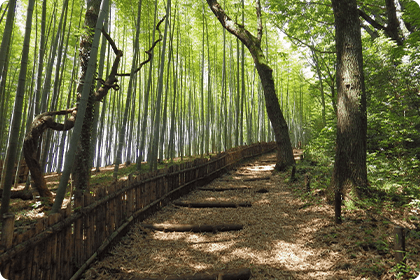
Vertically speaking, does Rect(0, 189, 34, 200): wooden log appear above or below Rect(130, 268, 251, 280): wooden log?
above

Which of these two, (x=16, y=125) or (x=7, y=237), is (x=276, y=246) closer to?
(x=7, y=237)

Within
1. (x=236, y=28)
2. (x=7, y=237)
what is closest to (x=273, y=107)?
(x=236, y=28)

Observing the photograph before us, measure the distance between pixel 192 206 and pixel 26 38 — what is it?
3436mm

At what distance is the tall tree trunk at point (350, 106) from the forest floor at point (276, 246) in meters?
0.54

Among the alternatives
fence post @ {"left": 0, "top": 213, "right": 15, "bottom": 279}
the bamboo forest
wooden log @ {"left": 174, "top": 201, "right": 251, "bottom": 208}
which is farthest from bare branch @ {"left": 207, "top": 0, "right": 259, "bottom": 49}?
fence post @ {"left": 0, "top": 213, "right": 15, "bottom": 279}

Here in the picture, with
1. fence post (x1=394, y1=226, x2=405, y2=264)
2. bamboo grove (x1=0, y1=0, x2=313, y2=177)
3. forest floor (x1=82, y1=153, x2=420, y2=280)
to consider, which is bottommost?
forest floor (x1=82, y1=153, x2=420, y2=280)

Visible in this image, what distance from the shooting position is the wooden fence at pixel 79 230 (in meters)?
1.44

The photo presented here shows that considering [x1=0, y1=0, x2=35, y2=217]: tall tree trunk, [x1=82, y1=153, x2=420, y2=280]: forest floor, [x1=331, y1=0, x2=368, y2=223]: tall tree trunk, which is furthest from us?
[x1=331, y1=0, x2=368, y2=223]: tall tree trunk

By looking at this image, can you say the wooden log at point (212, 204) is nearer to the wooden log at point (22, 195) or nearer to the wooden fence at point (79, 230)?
the wooden fence at point (79, 230)

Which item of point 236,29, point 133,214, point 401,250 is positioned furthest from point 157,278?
point 236,29

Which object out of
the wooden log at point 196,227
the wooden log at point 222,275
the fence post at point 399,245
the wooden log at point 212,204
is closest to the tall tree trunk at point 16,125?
the wooden log at point 222,275

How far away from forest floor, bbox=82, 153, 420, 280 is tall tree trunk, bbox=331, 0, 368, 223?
536mm

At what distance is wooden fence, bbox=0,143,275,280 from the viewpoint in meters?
1.44

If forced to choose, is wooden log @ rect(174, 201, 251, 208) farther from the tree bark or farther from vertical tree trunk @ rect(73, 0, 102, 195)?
the tree bark
